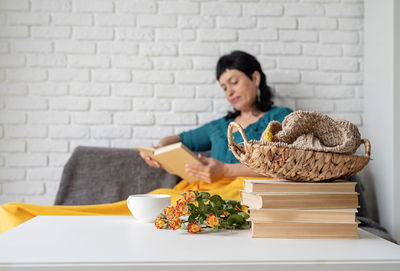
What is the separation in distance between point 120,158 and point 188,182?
0.41 m

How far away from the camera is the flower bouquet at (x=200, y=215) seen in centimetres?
96

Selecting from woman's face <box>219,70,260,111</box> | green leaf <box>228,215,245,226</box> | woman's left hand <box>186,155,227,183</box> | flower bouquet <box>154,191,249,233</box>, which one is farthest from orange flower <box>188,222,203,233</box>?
woman's face <box>219,70,260,111</box>

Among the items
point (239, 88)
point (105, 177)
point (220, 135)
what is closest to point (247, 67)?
point (239, 88)

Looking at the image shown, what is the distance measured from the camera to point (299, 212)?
920 mm

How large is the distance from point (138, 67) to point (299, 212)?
1794mm

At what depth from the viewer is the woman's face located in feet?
7.53

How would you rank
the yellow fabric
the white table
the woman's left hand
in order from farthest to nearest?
1. the woman's left hand
2. the yellow fabric
3. the white table

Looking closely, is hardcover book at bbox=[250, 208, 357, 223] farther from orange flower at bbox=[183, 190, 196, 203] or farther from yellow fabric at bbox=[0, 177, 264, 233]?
yellow fabric at bbox=[0, 177, 264, 233]

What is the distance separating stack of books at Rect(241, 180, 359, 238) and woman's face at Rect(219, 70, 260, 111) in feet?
4.63

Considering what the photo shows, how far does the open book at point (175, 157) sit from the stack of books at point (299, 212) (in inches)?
36.8

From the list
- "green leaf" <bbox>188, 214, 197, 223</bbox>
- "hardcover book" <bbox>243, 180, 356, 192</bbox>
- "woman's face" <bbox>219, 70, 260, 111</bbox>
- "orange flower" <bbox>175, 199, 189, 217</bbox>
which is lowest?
"green leaf" <bbox>188, 214, 197, 223</bbox>

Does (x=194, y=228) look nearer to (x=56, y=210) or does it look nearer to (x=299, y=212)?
(x=299, y=212)

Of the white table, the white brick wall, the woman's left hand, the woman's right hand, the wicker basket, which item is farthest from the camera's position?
the white brick wall

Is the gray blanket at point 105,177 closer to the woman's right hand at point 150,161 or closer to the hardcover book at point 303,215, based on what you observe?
the woman's right hand at point 150,161
